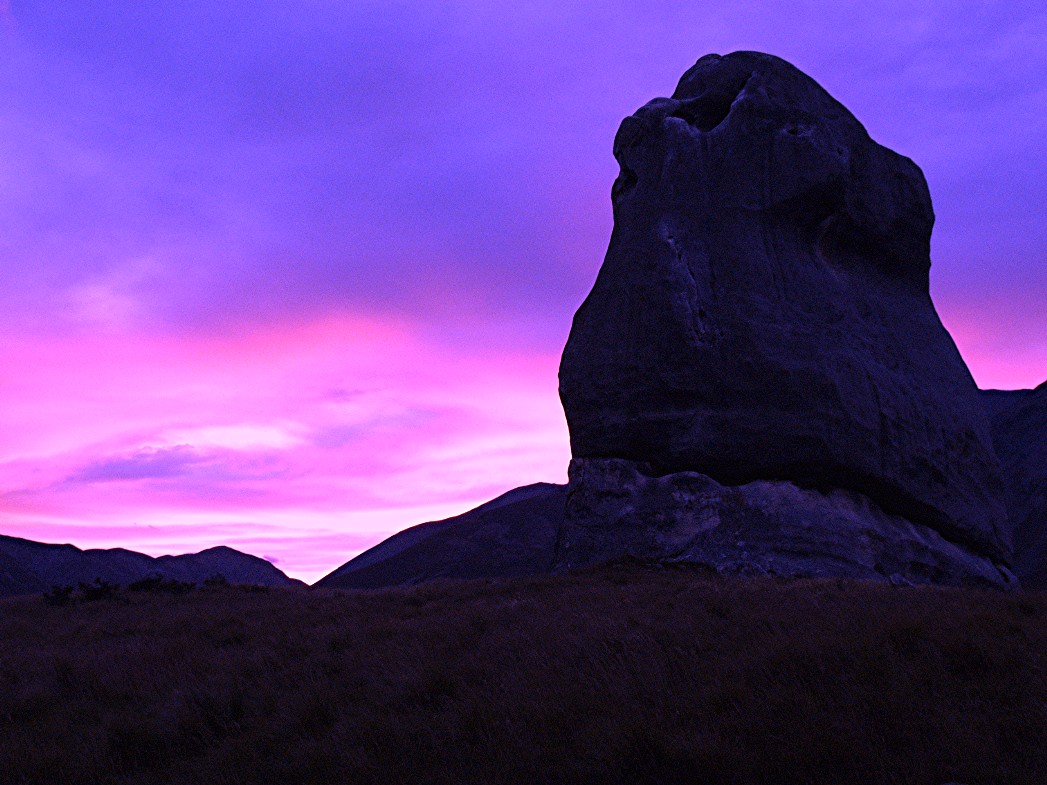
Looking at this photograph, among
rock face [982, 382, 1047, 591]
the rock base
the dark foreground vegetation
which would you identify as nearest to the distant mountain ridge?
the rock base

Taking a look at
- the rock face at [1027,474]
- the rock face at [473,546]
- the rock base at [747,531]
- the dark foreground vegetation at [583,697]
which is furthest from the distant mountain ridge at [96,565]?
the dark foreground vegetation at [583,697]

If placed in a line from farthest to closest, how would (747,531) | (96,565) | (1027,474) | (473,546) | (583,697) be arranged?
(473,546) < (96,565) < (1027,474) < (747,531) < (583,697)

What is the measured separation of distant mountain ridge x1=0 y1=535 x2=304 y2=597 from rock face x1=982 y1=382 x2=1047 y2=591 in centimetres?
5159

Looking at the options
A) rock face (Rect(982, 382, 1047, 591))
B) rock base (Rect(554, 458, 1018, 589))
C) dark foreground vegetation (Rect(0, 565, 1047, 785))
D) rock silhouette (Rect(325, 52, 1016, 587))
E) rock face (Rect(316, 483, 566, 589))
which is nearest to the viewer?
dark foreground vegetation (Rect(0, 565, 1047, 785))

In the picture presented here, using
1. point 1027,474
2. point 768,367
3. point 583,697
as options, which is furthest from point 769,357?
point 1027,474

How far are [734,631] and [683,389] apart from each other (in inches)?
415

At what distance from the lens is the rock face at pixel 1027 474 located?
5497 cm

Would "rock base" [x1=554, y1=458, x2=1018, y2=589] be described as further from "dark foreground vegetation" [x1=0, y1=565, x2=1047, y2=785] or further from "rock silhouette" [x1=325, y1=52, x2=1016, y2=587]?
"dark foreground vegetation" [x1=0, y1=565, x2=1047, y2=785]

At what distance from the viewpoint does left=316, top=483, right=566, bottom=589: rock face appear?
68312 mm

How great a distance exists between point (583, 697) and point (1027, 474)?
69.9 m

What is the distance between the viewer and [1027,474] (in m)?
65.6

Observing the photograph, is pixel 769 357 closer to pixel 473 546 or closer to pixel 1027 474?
pixel 1027 474

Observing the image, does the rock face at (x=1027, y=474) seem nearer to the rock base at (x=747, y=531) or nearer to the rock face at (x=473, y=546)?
the rock face at (x=473, y=546)

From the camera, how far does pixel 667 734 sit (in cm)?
630
